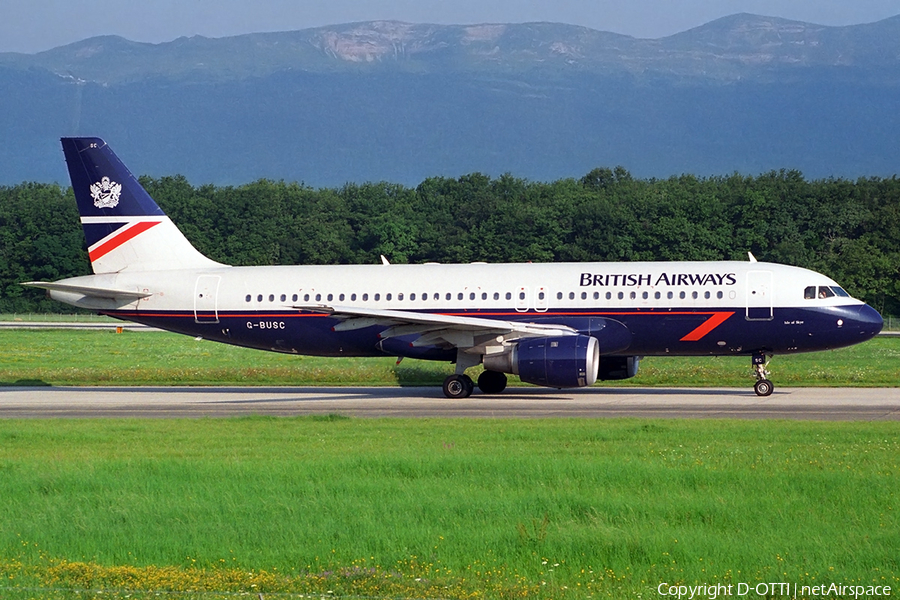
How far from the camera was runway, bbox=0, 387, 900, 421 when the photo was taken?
2562cm

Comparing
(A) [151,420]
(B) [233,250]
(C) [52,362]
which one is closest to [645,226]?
(B) [233,250]

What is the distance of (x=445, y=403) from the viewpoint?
29.1 m

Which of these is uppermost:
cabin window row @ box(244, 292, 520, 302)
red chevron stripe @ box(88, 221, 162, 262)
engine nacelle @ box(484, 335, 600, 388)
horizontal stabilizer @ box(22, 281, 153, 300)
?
red chevron stripe @ box(88, 221, 162, 262)

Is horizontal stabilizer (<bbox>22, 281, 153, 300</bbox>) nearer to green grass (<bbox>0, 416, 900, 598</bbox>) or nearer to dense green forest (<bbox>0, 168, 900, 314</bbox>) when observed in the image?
green grass (<bbox>0, 416, 900, 598</bbox>)

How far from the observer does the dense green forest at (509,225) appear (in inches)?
3250

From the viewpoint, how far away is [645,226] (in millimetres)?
88125

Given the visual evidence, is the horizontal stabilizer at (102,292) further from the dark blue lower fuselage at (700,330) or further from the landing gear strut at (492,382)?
the landing gear strut at (492,382)

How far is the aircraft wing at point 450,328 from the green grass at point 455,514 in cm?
1024

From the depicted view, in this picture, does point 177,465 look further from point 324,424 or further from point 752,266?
point 752,266

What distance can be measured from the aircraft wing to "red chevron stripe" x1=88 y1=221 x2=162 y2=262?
6.27 m

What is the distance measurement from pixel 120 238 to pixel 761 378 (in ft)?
61.4

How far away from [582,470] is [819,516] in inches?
142

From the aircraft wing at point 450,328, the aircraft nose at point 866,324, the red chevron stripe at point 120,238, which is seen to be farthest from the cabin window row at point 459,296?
the red chevron stripe at point 120,238

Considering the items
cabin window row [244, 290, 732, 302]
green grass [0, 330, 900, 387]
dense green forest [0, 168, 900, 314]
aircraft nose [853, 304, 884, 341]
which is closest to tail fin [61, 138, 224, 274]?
cabin window row [244, 290, 732, 302]
